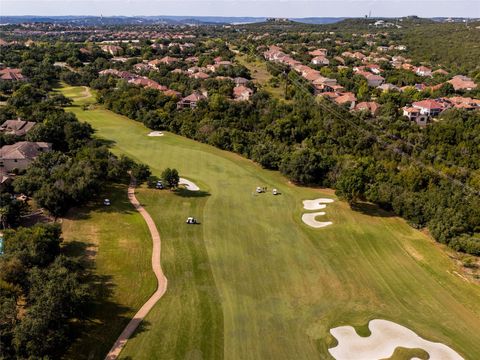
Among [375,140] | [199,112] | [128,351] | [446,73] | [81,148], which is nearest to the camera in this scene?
[128,351]

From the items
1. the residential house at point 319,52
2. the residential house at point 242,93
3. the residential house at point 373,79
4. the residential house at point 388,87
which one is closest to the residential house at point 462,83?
the residential house at point 388,87

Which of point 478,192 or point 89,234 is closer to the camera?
point 89,234

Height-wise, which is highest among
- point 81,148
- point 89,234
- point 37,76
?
point 37,76

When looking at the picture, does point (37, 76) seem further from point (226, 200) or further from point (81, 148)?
point (226, 200)

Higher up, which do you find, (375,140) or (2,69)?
(2,69)

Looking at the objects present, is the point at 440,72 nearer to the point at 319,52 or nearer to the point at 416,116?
the point at 319,52

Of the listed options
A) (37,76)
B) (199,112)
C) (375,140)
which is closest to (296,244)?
(375,140)

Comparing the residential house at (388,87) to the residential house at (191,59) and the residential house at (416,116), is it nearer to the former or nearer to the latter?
the residential house at (416,116)
